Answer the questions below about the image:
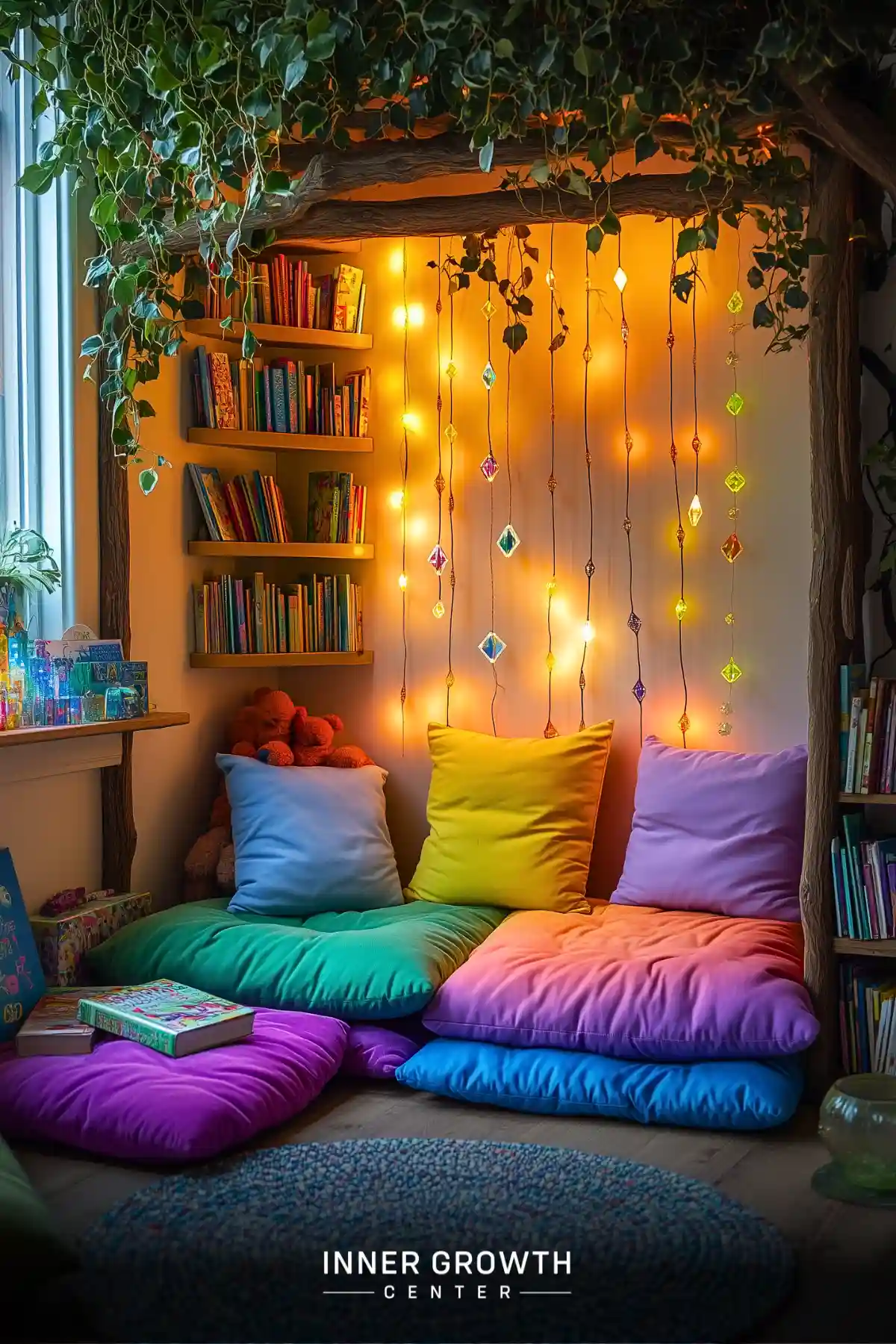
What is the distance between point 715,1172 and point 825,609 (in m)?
1.27

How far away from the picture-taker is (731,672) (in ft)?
12.2

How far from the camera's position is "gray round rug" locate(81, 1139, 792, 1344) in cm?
210

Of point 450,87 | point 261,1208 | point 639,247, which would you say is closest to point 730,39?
point 450,87

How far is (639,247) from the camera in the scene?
3.85 m

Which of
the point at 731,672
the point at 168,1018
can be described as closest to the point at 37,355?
the point at 168,1018

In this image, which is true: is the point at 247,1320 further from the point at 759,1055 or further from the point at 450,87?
the point at 450,87

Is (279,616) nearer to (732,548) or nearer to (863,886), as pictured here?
(732,548)

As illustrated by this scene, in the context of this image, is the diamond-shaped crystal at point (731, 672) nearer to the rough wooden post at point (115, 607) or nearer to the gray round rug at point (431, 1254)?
the gray round rug at point (431, 1254)

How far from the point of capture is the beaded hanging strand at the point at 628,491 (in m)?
3.87

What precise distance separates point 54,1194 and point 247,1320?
24.3 inches

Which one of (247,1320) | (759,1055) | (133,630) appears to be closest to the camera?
(247,1320)

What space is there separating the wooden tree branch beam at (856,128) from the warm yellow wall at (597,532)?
93 centimetres

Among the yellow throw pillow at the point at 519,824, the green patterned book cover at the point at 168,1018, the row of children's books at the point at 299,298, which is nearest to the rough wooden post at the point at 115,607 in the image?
the row of children's books at the point at 299,298

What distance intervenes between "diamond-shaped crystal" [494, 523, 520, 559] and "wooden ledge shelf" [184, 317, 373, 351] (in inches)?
28.2
